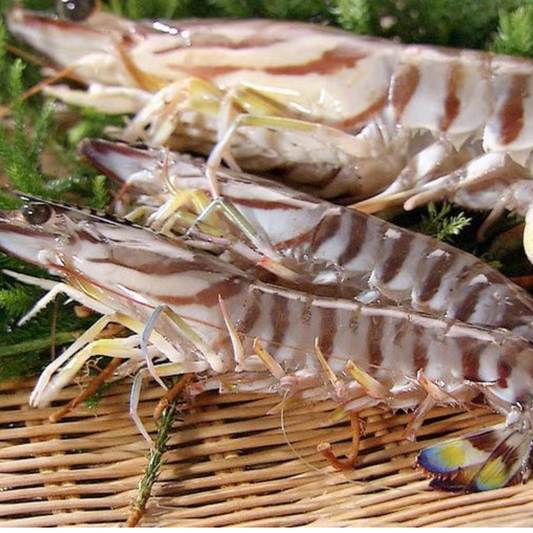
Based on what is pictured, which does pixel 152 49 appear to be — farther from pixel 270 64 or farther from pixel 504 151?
pixel 504 151

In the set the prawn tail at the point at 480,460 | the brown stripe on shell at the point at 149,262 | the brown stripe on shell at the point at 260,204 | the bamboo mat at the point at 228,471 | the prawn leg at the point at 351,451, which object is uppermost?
the brown stripe on shell at the point at 260,204

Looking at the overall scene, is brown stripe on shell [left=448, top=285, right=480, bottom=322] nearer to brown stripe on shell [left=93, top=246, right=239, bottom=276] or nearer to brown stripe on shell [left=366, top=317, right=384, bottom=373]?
brown stripe on shell [left=366, top=317, right=384, bottom=373]

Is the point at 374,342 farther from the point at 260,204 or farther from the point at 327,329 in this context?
the point at 260,204

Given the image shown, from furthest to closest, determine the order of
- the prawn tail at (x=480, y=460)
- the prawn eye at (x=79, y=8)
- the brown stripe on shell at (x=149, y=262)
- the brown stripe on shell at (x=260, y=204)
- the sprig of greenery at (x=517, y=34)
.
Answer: the prawn eye at (x=79, y=8) → the sprig of greenery at (x=517, y=34) → the brown stripe on shell at (x=260, y=204) → the brown stripe on shell at (x=149, y=262) → the prawn tail at (x=480, y=460)

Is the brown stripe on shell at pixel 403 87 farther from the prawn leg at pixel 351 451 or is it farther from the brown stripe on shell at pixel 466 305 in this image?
the prawn leg at pixel 351 451

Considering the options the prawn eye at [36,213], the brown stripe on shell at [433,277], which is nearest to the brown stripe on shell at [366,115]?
the brown stripe on shell at [433,277]

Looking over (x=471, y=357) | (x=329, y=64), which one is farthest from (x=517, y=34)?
(x=471, y=357)

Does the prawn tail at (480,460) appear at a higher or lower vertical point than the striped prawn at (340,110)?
lower
